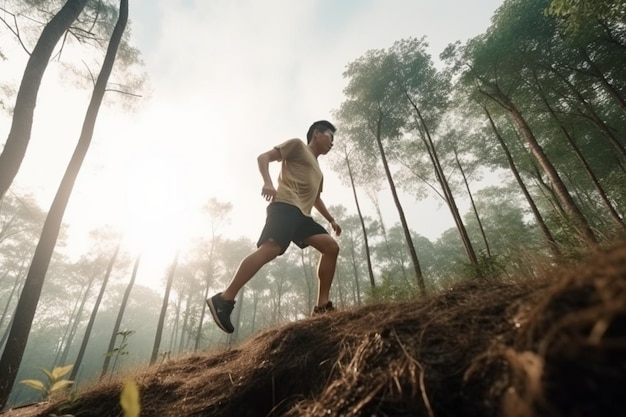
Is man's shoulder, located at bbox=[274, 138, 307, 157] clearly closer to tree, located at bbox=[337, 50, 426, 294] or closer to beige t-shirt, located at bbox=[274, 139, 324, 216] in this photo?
beige t-shirt, located at bbox=[274, 139, 324, 216]

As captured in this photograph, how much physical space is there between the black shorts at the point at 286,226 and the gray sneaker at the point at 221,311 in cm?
60

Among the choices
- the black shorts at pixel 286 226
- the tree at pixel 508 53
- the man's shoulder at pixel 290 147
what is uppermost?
the tree at pixel 508 53

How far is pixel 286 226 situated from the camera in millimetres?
2682

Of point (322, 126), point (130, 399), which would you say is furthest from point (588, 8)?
point (130, 399)

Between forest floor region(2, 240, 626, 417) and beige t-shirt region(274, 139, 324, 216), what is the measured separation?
1.51 metres

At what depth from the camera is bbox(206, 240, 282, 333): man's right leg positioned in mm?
2252

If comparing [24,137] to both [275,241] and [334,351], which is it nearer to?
[275,241]

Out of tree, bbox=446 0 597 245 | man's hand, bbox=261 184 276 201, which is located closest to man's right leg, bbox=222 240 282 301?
man's hand, bbox=261 184 276 201

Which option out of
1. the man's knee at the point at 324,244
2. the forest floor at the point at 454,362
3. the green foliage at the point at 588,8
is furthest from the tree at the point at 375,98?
the forest floor at the point at 454,362

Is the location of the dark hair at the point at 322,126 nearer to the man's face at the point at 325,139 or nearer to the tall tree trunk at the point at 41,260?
the man's face at the point at 325,139

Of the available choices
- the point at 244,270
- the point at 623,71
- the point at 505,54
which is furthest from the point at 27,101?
the point at 623,71

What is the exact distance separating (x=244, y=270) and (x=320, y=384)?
55.2 inches

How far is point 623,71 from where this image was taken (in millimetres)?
11586

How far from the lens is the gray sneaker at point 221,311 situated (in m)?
2.23
